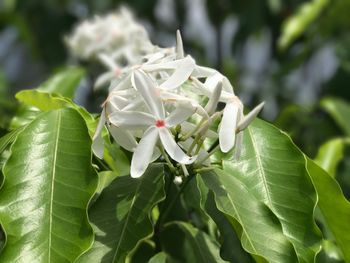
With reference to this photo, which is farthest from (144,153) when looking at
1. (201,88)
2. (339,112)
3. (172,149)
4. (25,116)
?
(339,112)

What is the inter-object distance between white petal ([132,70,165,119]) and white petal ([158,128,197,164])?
0.02 meters

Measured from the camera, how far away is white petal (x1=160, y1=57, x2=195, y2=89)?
1.03m

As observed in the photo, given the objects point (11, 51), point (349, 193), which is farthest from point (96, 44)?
point (11, 51)

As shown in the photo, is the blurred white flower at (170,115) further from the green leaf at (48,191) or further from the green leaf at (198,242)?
the green leaf at (198,242)

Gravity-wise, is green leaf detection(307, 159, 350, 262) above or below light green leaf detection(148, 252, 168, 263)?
above

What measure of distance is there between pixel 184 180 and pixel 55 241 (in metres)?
0.22

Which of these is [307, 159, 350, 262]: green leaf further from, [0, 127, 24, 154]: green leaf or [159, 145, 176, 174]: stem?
[0, 127, 24, 154]: green leaf

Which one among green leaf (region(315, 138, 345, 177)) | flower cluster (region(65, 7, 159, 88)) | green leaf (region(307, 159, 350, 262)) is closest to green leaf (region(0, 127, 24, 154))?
green leaf (region(307, 159, 350, 262))

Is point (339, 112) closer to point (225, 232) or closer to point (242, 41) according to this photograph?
point (225, 232)

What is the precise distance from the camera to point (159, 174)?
110 centimetres

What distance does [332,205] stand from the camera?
1173 mm

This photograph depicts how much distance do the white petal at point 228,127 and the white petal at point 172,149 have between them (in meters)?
0.04

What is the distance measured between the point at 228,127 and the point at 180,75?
0.31ft

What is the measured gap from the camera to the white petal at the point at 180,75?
103 centimetres
